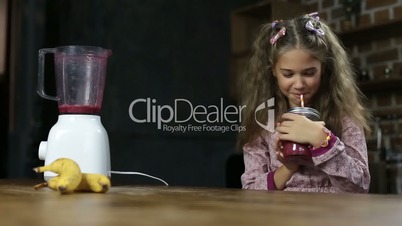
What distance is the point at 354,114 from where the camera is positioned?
4.69ft

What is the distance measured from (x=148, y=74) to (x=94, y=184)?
1.51 metres

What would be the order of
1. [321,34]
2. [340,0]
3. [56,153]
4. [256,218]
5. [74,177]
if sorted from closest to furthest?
1. [256,218]
2. [74,177]
3. [56,153]
4. [321,34]
5. [340,0]

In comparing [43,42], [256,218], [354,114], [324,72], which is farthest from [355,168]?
[43,42]

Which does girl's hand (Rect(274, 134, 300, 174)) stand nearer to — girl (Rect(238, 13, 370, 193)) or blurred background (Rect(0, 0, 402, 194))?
girl (Rect(238, 13, 370, 193))

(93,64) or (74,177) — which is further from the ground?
(93,64)

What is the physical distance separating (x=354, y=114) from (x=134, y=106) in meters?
1.12

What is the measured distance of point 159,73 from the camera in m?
2.33

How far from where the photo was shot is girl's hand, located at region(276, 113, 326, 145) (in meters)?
1.15

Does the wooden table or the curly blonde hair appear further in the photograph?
the curly blonde hair

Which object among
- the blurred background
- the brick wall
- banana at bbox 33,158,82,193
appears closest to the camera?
banana at bbox 33,158,82,193

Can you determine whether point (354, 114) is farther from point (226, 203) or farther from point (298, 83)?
point (226, 203)

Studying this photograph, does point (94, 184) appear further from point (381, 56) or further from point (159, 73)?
point (381, 56)
